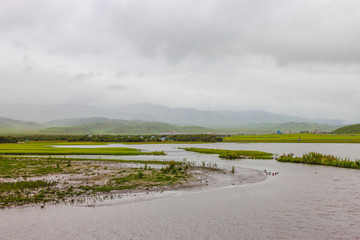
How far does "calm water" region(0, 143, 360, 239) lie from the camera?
1767 centimetres

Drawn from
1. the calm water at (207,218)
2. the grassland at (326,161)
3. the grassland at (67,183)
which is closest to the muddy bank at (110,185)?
the grassland at (67,183)

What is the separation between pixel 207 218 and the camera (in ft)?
68.1

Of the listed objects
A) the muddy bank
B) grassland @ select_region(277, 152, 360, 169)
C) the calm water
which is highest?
grassland @ select_region(277, 152, 360, 169)

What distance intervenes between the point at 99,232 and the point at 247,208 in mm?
12697

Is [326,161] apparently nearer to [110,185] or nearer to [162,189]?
[162,189]

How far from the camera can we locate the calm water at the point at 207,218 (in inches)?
696

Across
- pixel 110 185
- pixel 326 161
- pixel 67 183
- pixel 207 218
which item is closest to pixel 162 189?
pixel 110 185

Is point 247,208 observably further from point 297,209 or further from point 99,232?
point 99,232

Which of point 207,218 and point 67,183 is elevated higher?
point 67,183

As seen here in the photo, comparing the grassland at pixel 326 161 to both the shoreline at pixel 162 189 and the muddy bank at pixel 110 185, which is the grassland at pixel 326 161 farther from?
the muddy bank at pixel 110 185

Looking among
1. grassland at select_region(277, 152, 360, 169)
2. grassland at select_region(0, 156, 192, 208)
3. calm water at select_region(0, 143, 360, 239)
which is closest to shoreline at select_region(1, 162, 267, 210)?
grassland at select_region(0, 156, 192, 208)

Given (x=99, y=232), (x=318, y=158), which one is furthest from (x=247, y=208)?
(x=318, y=158)

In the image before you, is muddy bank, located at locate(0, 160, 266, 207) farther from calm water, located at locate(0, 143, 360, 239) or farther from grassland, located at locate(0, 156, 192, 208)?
calm water, located at locate(0, 143, 360, 239)

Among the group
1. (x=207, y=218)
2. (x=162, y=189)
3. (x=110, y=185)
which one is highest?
(x=110, y=185)
